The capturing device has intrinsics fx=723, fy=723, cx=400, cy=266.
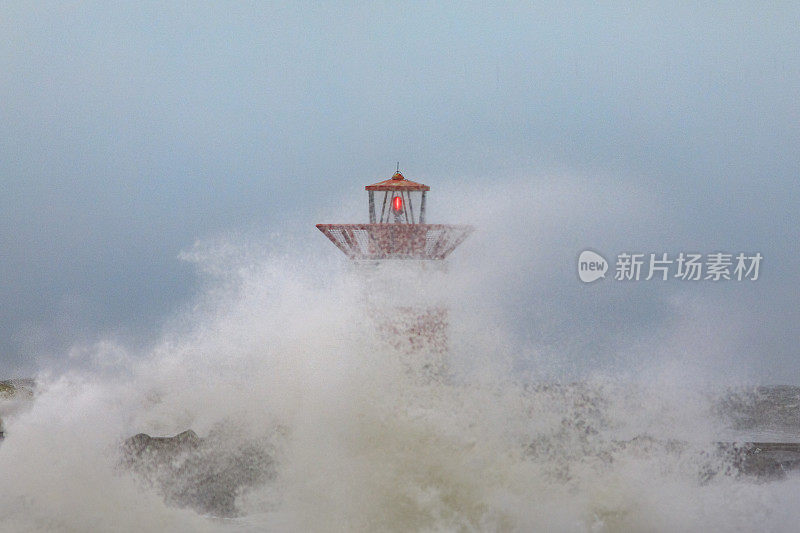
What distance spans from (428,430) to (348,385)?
2.71 m

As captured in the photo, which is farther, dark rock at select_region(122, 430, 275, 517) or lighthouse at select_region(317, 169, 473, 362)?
lighthouse at select_region(317, 169, 473, 362)

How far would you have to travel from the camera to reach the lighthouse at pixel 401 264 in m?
25.2

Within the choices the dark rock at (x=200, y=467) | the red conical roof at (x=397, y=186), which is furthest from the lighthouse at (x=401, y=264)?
the dark rock at (x=200, y=467)

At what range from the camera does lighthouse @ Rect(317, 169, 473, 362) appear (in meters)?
25.2

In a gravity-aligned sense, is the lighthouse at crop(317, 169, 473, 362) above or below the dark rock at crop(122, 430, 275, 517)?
above

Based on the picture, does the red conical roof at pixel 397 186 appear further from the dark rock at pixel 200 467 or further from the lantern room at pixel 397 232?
the dark rock at pixel 200 467

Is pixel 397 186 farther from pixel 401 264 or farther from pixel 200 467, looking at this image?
pixel 200 467

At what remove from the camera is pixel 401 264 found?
83.7 ft

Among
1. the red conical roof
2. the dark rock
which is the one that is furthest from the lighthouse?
the dark rock

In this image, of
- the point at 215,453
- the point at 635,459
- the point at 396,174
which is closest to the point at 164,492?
the point at 215,453

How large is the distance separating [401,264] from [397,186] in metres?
2.85

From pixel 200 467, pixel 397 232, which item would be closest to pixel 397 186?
pixel 397 232

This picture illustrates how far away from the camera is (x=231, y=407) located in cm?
1850

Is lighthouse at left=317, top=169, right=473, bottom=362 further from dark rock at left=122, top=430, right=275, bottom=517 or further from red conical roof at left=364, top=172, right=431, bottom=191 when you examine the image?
dark rock at left=122, top=430, right=275, bottom=517
